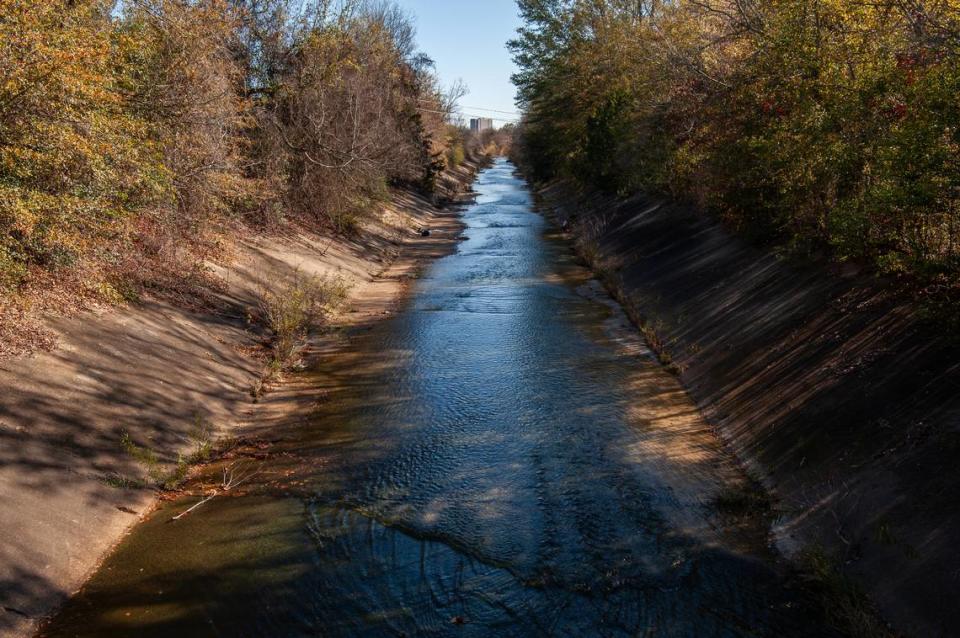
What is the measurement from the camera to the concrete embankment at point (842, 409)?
731 cm

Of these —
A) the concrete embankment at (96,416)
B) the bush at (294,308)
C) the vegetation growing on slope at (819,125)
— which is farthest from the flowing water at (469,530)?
the vegetation growing on slope at (819,125)

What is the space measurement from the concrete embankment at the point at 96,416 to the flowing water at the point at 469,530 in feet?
1.67

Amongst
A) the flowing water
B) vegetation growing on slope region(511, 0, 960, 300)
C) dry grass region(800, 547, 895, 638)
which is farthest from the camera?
vegetation growing on slope region(511, 0, 960, 300)

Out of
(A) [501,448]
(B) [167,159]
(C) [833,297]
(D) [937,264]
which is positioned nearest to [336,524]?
(A) [501,448]

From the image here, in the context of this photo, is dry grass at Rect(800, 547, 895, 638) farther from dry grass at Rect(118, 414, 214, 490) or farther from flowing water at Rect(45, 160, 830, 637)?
dry grass at Rect(118, 414, 214, 490)

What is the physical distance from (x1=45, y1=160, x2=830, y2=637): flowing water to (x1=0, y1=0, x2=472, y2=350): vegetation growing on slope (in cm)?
513

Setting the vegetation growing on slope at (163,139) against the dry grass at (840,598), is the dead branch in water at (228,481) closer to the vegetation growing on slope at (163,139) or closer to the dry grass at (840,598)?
the vegetation growing on slope at (163,139)

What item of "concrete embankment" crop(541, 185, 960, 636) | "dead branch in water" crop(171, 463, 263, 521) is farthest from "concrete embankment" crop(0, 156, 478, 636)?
"concrete embankment" crop(541, 185, 960, 636)

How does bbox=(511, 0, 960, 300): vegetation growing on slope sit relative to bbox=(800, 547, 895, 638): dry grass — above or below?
above

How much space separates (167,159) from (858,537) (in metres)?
17.5

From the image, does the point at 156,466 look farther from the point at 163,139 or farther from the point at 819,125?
the point at 819,125

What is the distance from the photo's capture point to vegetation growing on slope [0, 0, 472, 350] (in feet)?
35.7

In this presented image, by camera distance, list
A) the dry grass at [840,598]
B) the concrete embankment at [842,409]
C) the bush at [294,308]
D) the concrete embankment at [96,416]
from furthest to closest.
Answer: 1. the bush at [294,308]
2. the concrete embankment at [96,416]
3. the concrete embankment at [842,409]
4. the dry grass at [840,598]

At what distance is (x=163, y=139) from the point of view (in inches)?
673
